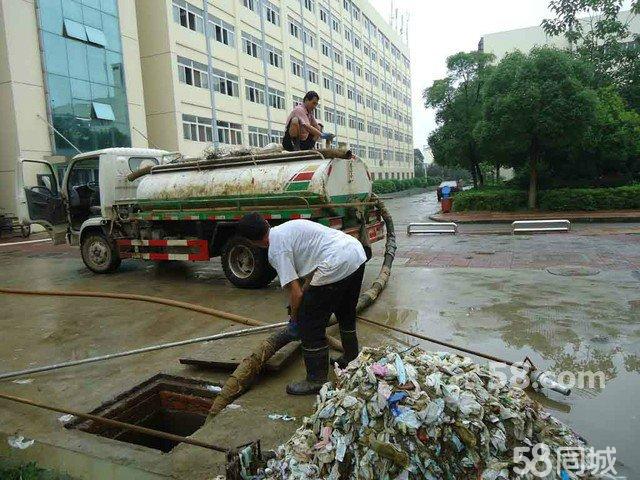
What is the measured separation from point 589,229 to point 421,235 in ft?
15.5

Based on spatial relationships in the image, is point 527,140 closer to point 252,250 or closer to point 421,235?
point 421,235

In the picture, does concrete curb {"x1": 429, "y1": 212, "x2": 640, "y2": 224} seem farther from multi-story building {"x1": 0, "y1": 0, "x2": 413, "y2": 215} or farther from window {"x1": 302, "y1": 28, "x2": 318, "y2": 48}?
window {"x1": 302, "y1": 28, "x2": 318, "y2": 48}

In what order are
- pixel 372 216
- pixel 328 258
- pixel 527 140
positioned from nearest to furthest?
pixel 328 258, pixel 372 216, pixel 527 140

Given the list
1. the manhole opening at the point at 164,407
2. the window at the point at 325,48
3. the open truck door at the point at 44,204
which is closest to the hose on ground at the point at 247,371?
the manhole opening at the point at 164,407

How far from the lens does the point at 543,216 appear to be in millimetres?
16859

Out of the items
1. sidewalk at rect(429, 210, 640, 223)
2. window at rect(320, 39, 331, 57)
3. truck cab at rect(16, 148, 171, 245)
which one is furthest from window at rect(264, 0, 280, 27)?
truck cab at rect(16, 148, 171, 245)

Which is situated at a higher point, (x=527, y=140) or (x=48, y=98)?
(x=48, y=98)

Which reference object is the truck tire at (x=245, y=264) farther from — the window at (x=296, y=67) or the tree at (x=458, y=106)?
the window at (x=296, y=67)

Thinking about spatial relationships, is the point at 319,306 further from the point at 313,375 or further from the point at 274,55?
the point at 274,55

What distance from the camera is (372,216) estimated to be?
8086mm

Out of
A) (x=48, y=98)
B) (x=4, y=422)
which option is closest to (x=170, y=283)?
(x=4, y=422)

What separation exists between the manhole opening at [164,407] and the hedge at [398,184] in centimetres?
3085

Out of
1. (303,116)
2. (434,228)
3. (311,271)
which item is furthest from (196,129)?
(311,271)

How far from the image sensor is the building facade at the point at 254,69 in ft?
83.1
